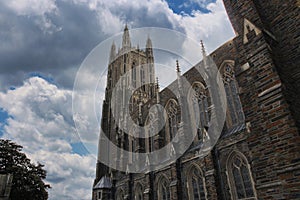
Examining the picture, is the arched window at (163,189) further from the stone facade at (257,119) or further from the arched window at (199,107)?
the arched window at (199,107)

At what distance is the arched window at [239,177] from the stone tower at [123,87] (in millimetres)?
14684

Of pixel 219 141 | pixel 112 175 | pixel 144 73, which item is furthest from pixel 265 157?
pixel 144 73

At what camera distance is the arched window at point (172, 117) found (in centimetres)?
1981

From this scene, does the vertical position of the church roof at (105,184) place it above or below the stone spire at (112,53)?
below

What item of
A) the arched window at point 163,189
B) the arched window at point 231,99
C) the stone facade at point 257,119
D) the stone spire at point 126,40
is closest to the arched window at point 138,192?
the arched window at point 163,189

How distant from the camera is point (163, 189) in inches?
691

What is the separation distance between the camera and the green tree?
20.5 m

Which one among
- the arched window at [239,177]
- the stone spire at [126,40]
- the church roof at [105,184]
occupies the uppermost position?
the stone spire at [126,40]

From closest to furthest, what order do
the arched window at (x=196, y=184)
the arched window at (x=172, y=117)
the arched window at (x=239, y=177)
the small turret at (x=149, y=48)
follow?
the arched window at (x=239, y=177) < the arched window at (x=196, y=184) < the arched window at (x=172, y=117) < the small turret at (x=149, y=48)

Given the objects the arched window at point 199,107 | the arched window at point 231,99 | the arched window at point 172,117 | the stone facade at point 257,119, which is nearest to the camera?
the stone facade at point 257,119

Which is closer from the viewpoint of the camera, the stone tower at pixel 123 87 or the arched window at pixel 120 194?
the arched window at pixel 120 194

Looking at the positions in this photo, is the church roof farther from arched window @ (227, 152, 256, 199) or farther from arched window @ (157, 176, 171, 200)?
arched window @ (227, 152, 256, 199)

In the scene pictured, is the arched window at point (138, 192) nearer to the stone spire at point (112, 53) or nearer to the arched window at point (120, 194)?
the arched window at point (120, 194)

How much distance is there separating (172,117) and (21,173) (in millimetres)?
15416
